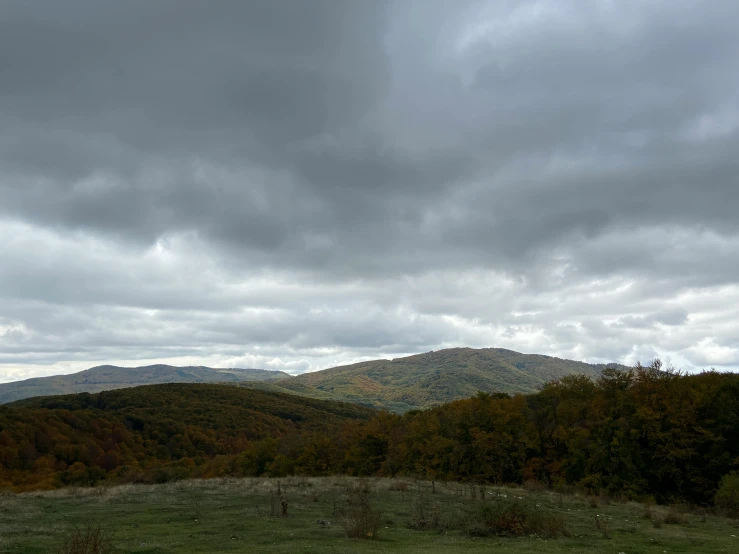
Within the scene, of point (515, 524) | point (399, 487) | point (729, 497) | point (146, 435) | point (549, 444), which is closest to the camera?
point (515, 524)

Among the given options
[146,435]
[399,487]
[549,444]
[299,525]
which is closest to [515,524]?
[299,525]

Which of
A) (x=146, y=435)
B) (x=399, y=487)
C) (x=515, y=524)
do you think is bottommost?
(x=146, y=435)

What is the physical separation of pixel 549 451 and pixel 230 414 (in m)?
123

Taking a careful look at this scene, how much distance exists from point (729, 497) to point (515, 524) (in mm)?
24617

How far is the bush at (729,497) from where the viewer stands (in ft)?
105

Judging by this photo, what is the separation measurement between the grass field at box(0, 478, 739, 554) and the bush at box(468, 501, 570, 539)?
0.61 m

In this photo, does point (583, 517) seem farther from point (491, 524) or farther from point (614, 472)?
point (614, 472)

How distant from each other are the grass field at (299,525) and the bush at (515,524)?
0.61 meters

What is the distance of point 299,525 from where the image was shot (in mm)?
19938

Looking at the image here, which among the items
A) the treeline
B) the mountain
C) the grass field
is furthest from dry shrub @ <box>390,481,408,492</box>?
the mountain

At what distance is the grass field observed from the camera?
15.8 m

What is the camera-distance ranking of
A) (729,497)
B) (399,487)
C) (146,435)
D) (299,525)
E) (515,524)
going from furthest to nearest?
(146,435) < (729,497) < (399,487) < (299,525) < (515,524)

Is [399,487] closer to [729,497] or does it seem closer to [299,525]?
[299,525]

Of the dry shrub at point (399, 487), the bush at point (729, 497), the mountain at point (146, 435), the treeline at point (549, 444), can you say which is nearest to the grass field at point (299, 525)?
the dry shrub at point (399, 487)
